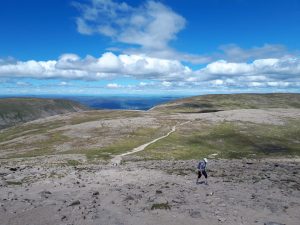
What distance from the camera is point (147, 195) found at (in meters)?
42.2

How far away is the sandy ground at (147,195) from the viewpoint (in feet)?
112

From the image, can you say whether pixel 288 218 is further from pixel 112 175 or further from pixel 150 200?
pixel 112 175

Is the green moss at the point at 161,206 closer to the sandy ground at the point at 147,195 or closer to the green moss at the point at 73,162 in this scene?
the sandy ground at the point at 147,195

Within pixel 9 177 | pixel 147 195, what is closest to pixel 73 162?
pixel 9 177

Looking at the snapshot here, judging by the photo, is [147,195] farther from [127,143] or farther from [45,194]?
[127,143]

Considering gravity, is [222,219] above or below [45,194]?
above

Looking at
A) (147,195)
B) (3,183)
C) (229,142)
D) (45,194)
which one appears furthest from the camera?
(229,142)

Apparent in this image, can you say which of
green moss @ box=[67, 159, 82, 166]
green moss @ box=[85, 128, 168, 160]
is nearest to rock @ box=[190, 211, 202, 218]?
green moss @ box=[67, 159, 82, 166]

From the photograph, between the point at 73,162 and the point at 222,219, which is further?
the point at 73,162

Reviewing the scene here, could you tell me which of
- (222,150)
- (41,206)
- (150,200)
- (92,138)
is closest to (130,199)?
(150,200)

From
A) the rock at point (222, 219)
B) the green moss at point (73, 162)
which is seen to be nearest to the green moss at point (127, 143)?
the green moss at point (73, 162)

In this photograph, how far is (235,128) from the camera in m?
126

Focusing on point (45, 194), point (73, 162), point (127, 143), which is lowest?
point (127, 143)

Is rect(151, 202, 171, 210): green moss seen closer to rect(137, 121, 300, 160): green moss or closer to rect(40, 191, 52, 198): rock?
rect(40, 191, 52, 198): rock
